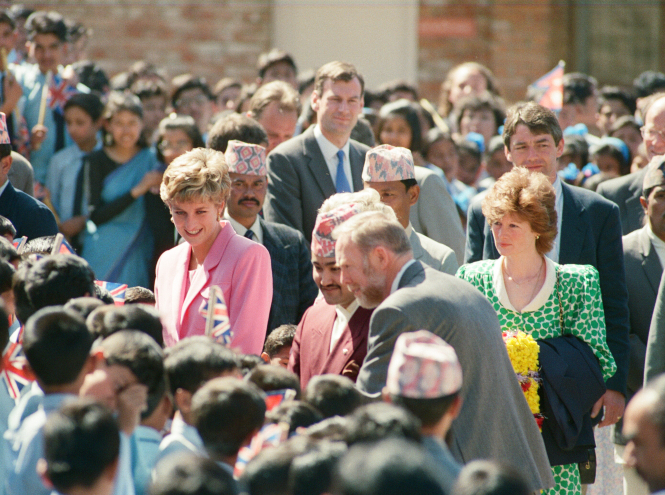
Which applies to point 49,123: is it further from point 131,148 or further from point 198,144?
point 198,144

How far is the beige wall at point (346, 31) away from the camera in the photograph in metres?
10.1

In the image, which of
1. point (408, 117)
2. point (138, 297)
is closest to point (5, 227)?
point (138, 297)

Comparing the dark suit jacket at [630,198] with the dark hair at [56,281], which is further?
the dark suit jacket at [630,198]

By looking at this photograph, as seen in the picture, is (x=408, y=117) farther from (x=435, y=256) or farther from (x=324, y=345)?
(x=324, y=345)

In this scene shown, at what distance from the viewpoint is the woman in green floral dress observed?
3.71m

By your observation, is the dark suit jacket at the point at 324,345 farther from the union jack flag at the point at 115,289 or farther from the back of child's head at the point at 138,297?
the back of child's head at the point at 138,297

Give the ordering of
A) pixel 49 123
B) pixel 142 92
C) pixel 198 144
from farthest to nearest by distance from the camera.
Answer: pixel 142 92, pixel 49 123, pixel 198 144

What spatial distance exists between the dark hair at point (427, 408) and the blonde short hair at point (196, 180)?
5.47 feet

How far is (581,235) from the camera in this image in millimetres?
4234

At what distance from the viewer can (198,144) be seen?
6.12 metres

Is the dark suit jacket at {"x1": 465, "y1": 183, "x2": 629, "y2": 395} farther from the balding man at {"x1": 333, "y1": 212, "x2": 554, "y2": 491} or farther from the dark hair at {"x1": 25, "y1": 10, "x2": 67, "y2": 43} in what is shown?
the dark hair at {"x1": 25, "y1": 10, "x2": 67, "y2": 43}

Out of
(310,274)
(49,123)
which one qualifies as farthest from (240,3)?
(310,274)

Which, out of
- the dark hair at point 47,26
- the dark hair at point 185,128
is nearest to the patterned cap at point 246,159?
the dark hair at point 185,128

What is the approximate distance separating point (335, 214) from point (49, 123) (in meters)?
3.89
